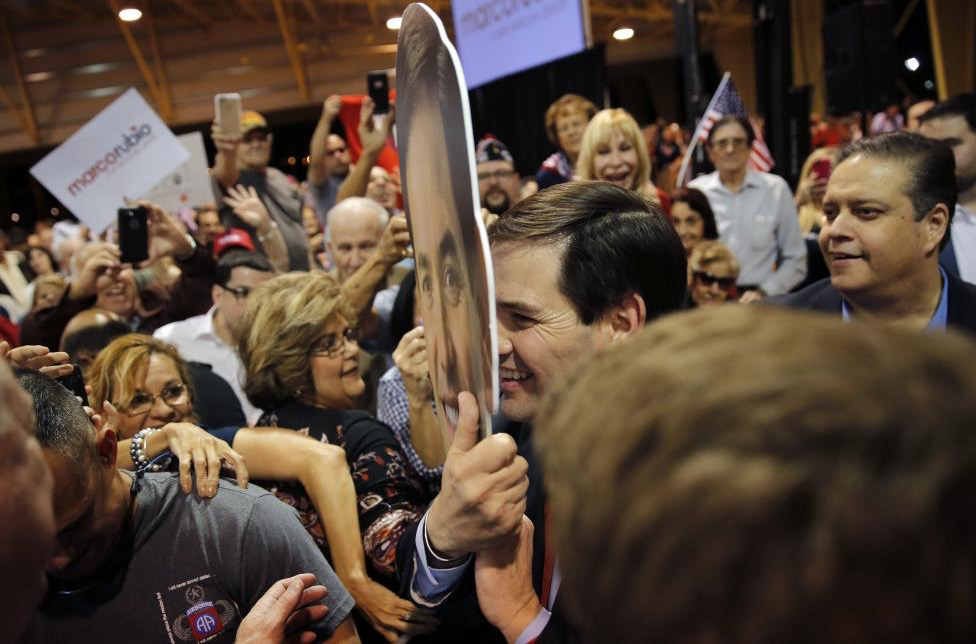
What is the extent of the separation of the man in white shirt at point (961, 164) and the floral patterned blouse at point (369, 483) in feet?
7.15

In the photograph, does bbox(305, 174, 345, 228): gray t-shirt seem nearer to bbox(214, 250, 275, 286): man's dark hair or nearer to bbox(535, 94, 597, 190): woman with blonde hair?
bbox(535, 94, 597, 190): woman with blonde hair

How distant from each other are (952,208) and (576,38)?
106 inches

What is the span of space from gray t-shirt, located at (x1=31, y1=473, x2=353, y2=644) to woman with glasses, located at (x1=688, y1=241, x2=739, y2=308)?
2485mm

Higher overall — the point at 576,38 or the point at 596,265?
the point at 576,38

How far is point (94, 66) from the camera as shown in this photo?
1530cm

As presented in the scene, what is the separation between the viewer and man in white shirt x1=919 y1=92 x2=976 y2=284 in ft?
10.2

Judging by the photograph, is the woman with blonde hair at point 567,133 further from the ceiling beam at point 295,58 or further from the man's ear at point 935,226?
the ceiling beam at point 295,58

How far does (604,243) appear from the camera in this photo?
4.85ft

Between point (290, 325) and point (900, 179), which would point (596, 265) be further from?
point (900, 179)

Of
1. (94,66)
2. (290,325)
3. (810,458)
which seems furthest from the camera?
(94,66)

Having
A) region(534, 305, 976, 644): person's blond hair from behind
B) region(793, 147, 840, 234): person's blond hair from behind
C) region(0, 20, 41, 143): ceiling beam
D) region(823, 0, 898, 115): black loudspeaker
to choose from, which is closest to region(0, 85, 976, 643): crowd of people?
region(534, 305, 976, 644): person's blond hair from behind

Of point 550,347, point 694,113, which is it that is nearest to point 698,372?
point 550,347

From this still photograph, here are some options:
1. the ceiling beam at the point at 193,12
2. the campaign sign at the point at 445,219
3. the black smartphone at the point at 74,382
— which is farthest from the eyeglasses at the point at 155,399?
the ceiling beam at the point at 193,12

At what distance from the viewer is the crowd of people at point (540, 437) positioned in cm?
44
